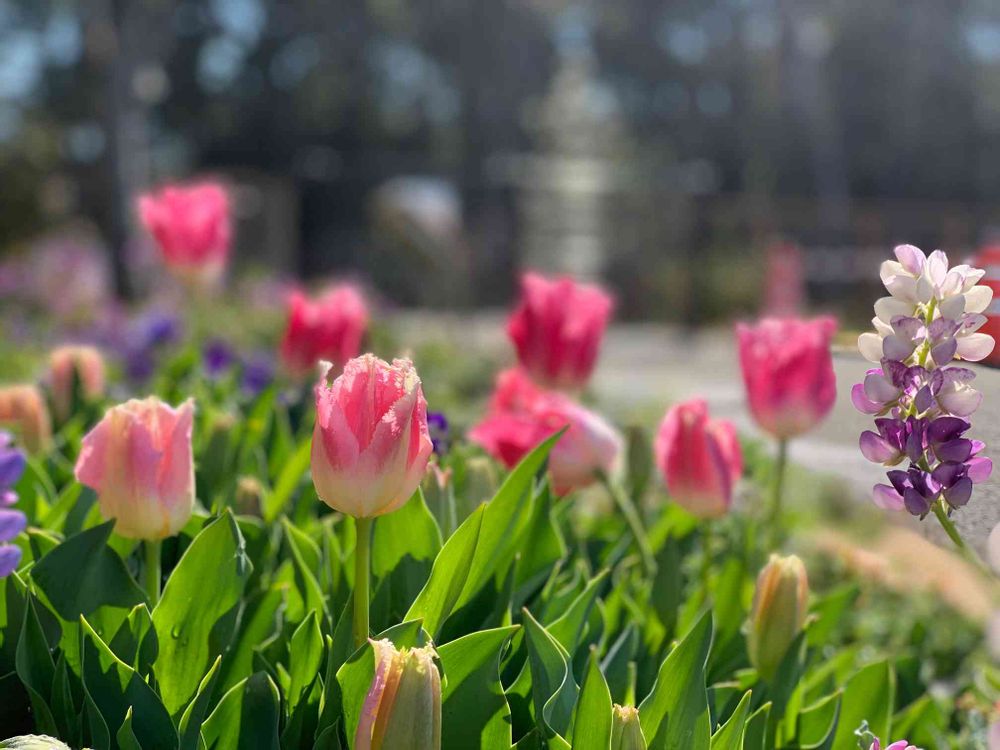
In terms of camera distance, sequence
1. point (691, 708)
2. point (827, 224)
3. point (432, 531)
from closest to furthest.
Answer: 1. point (691, 708)
2. point (432, 531)
3. point (827, 224)

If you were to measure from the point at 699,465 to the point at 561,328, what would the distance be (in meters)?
0.51

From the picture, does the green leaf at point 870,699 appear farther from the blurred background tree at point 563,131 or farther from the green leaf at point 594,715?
the blurred background tree at point 563,131

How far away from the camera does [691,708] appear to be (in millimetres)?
882

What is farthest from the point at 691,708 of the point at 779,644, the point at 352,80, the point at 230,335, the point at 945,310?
the point at 352,80

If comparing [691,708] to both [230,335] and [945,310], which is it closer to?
[945,310]

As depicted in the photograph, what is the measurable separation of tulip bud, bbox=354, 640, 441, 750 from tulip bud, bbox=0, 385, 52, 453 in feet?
3.62

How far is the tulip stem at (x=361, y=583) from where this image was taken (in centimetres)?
88

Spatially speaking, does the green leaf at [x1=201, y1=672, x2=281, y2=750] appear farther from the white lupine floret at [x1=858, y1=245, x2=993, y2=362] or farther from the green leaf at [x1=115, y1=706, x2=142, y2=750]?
the white lupine floret at [x1=858, y1=245, x2=993, y2=362]

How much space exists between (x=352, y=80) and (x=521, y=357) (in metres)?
21.1

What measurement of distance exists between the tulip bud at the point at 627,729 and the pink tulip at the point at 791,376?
0.68 meters

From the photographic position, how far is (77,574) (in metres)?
1.01

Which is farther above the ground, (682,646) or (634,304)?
(682,646)

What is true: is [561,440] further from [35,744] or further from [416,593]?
[35,744]

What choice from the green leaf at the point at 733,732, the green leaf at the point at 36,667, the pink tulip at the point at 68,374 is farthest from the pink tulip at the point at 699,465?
the pink tulip at the point at 68,374
